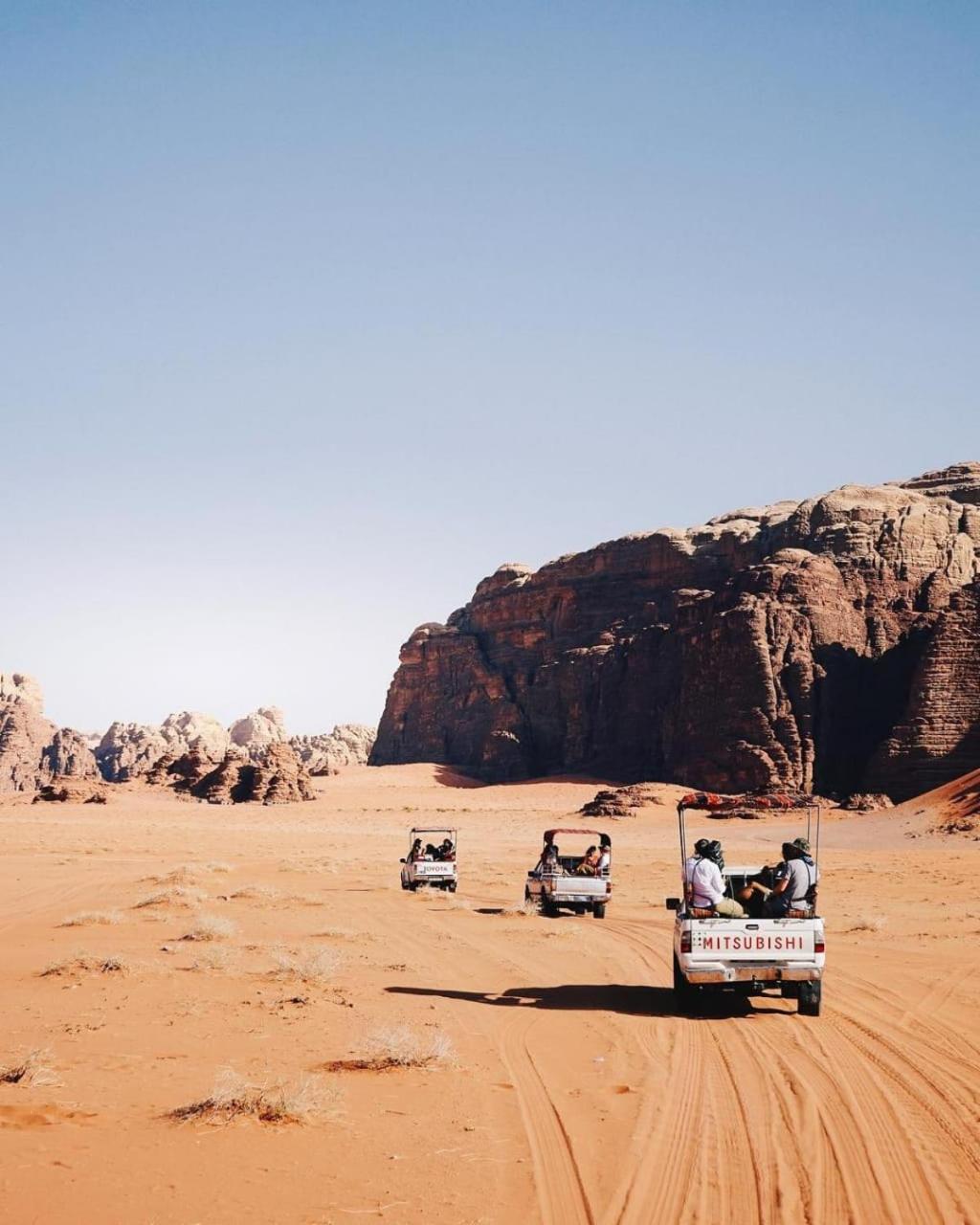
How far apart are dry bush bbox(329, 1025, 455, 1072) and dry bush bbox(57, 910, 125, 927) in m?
11.0

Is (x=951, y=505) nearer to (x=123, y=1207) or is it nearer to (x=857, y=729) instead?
(x=857, y=729)

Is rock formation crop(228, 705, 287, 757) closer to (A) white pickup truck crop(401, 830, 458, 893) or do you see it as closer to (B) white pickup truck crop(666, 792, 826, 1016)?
(A) white pickup truck crop(401, 830, 458, 893)

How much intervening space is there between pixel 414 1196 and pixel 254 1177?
97 centimetres

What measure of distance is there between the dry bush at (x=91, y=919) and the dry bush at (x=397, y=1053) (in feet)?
→ 36.0

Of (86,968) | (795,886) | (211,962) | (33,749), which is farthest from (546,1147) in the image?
(33,749)

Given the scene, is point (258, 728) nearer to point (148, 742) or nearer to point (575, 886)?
point (148, 742)

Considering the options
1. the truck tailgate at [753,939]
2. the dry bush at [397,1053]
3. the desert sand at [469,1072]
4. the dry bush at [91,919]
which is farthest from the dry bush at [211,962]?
the truck tailgate at [753,939]

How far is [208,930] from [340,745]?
138m

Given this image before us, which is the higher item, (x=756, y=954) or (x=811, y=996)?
(x=756, y=954)

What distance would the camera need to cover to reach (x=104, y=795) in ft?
225

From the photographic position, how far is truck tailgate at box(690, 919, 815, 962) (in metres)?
11.4

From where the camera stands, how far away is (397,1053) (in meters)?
9.04

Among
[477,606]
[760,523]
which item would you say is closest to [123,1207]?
[760,523]

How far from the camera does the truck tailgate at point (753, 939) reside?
11359 millimetres
